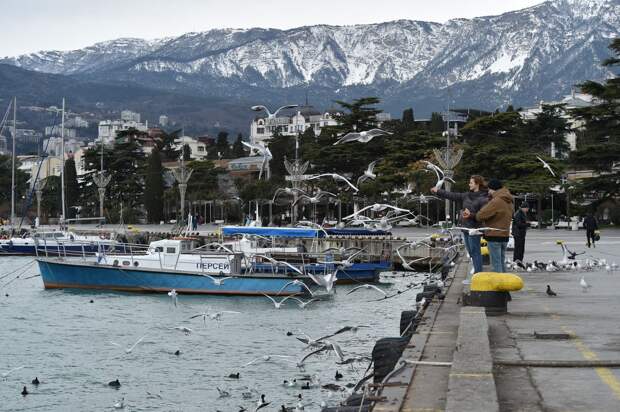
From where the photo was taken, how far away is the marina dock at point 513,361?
9.11 meters

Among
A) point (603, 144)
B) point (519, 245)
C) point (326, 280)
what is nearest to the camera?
point (519, 245)

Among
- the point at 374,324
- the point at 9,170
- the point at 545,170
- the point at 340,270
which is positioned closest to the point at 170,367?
the point at 374,324

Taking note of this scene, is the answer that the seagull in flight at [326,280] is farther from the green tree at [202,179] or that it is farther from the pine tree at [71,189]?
the pine tree at [71,189]

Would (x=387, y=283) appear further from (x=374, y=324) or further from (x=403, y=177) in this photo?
(x=403, y=177)

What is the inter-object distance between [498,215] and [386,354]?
386cm

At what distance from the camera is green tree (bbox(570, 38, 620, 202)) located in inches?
2896

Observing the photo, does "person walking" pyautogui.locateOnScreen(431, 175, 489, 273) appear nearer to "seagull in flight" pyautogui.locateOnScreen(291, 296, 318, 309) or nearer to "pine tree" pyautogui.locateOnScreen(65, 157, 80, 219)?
"seagull in flight" pyautogui.locateOnScreen(291, 296, 318, 309)

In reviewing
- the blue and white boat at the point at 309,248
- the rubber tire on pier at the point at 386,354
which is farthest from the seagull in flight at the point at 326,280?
the rubber tire on pier at the point at 386,354

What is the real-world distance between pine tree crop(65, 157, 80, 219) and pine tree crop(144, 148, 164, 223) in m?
14.0

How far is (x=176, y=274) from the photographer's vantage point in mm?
43469

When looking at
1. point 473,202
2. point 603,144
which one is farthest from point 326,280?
point 603,144

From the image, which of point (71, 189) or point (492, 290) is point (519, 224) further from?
point (71, 189)

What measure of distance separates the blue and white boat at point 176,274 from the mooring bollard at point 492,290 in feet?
80.3

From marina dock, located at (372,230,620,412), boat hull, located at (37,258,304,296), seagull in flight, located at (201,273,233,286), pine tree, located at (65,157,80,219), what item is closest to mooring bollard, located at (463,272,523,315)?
marina dock, located at (372,230,620,412)
